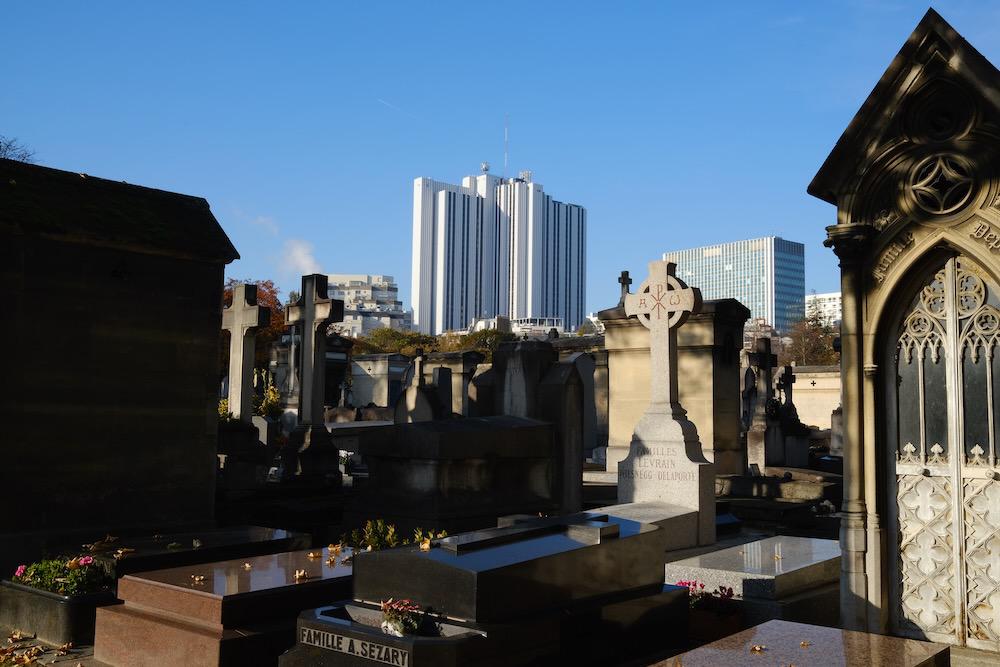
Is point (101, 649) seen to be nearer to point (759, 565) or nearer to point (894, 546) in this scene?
point (759, 565)

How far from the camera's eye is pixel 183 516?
10.1 m

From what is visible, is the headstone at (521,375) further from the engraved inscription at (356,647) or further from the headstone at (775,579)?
the engraved inscription at (356,647)

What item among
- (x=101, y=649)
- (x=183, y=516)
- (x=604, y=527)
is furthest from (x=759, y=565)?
(x=183, y=516)

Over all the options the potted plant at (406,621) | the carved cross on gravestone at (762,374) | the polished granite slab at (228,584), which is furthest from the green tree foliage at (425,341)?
the potted plant at (406,621)

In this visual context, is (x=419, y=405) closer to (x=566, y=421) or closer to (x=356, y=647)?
(x=566, y=421)

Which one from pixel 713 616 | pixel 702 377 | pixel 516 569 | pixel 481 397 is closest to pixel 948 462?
pixel 713 616

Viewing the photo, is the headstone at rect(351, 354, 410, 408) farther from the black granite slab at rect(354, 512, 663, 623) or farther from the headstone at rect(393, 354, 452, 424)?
the black granite slab at rect(354, 512, 663, 623)

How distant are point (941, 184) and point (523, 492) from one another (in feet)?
21.6

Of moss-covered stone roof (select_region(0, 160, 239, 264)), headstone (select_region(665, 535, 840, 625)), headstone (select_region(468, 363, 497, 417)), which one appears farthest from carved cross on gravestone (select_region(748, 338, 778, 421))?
moss-covered stone roof (select_region(0, 160, 239, 264))

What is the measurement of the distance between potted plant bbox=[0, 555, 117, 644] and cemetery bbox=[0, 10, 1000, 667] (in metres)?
0.02

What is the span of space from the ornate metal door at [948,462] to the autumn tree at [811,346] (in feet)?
209

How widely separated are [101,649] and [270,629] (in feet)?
4.94

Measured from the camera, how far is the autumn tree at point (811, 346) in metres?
70.4

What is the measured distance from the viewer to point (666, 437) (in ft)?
36.0
